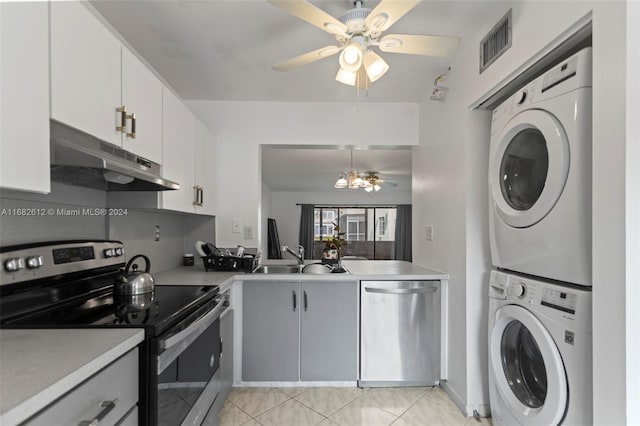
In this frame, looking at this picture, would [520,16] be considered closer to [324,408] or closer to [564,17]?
[564,17]

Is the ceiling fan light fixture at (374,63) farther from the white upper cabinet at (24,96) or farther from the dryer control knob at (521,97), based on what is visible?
the white upper cabinet at (24,96)

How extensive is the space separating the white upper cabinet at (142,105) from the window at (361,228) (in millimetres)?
7658

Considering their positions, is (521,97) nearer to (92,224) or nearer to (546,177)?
(546,177)

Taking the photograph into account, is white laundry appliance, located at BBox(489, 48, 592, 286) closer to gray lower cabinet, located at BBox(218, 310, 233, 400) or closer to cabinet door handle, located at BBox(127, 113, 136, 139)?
gray lower cabinet, located at BBox(218, 310, 233, 400)

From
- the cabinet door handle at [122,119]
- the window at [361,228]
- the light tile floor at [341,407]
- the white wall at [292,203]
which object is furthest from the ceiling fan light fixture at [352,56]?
the window at [361,228]

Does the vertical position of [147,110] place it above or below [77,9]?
below

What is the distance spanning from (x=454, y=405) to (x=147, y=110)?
8.48ft

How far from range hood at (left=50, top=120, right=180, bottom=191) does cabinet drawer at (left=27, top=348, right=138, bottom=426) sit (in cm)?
70

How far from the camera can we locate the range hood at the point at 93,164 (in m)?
1.08

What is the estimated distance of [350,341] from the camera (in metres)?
2.35

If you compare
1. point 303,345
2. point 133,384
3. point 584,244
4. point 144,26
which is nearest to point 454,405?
point 303,345

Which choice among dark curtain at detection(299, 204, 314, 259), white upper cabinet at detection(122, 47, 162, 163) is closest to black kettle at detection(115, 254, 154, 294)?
white upper cabinet at detection(122, 47, 162, 163)

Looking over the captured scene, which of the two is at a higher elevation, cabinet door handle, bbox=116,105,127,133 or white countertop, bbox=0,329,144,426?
cabinet door handle, bbox=116,105,127,133

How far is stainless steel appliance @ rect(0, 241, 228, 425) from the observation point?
1.08 m
